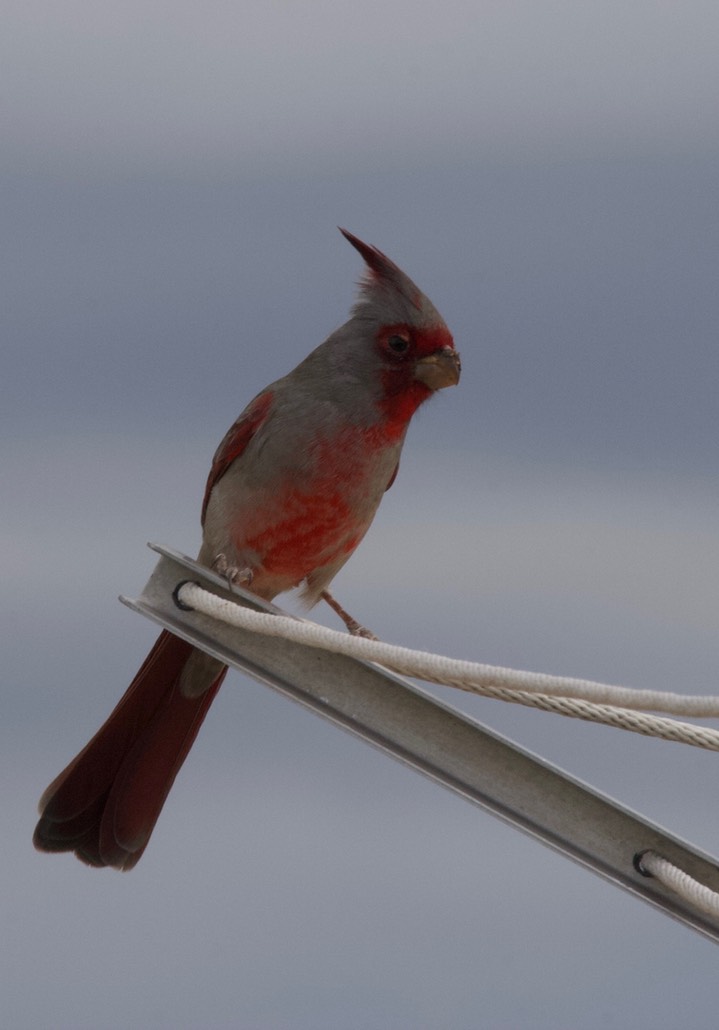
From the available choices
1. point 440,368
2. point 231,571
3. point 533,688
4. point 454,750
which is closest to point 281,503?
point 231,571

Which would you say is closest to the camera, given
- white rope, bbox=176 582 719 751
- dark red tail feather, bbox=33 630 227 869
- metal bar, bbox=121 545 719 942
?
white rope, bbox=176 582 719 751

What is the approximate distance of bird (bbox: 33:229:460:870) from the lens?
7.93ft

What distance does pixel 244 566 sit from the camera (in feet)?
8.22

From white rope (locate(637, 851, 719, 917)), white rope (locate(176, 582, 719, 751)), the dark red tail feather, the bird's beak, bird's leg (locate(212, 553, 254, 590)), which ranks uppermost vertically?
the bird's beak

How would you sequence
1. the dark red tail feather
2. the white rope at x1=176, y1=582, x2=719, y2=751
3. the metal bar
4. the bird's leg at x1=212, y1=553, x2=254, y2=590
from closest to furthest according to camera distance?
the white rope at x1=176, y1=582, x2=719, y2=751 < the metal bar < the bird's leg at x1=212, y1=553, x2=254, y2=590 < the dark red tail feather

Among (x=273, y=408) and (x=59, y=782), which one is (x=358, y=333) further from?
(x=59, y=782)

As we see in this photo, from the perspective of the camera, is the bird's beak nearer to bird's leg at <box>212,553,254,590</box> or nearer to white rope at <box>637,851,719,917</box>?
bird's leg at <box>212,553,254,590</box>

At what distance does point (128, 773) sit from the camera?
2541 millimetres

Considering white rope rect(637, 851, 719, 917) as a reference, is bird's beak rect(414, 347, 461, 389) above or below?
above

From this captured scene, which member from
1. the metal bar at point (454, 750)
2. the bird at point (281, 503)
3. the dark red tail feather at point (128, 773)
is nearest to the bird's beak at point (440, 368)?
the bird at point (281, 503)

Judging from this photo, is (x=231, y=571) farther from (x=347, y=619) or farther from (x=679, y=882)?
(x=679, y=882)

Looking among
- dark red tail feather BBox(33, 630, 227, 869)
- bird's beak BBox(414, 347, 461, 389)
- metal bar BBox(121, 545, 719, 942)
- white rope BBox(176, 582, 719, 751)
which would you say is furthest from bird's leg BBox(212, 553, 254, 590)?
white rope BBox(176, 582, 719, 751)

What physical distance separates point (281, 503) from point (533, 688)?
1.06 m

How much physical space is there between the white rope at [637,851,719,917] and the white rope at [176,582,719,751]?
0.16 meters
